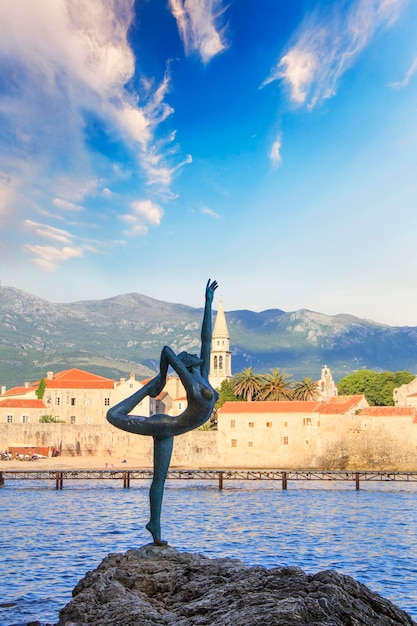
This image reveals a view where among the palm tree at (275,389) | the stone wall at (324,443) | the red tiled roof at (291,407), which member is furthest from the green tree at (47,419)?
the palm tree at (275,389)

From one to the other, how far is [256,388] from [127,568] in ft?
226

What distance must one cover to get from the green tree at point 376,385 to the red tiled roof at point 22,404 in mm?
46867

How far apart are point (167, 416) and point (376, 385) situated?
9438 centimetres

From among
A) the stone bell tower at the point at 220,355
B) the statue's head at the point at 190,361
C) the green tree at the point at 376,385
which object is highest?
the stone bell tower at the point at 220,355

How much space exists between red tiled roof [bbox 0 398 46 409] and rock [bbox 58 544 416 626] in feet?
246

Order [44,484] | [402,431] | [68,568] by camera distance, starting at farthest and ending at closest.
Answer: [402,431] < [44,484] < [68,568]

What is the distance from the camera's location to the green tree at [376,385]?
100875mm

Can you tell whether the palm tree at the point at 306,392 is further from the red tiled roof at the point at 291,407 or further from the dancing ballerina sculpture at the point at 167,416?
the dancing ballerina sculpture at the point at 167,416

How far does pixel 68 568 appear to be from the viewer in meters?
21.8

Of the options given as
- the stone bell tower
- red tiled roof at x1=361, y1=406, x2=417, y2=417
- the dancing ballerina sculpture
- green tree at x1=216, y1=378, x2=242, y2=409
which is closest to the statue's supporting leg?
the dancing ballerina sculpture

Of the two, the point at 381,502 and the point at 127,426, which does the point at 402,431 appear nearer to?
the point at 381,502

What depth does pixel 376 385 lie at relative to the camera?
339 ft

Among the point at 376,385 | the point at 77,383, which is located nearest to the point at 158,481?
the point at 77,383

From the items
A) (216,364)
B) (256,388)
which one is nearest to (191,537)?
(256,388)
